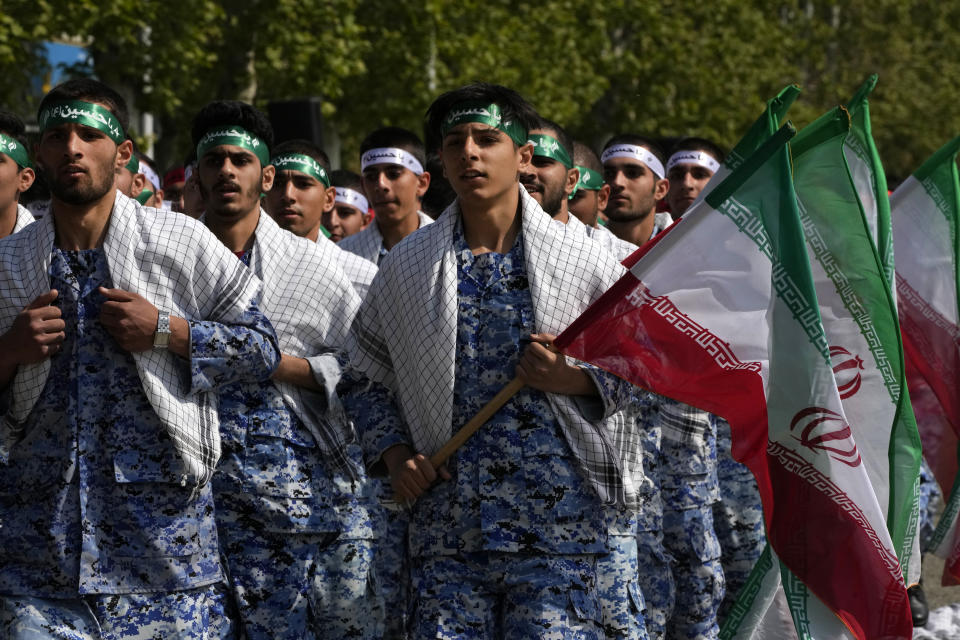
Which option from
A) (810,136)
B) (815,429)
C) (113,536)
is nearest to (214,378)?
(113,536)

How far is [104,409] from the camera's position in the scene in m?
5.51

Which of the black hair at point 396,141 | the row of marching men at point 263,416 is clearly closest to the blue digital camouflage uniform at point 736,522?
the black hair at point 396,141

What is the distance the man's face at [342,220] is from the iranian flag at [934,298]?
170 inches

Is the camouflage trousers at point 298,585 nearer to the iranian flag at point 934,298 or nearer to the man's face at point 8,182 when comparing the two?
the man's face at point 8,182

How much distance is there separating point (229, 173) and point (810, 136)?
239cm

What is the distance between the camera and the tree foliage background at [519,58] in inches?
757

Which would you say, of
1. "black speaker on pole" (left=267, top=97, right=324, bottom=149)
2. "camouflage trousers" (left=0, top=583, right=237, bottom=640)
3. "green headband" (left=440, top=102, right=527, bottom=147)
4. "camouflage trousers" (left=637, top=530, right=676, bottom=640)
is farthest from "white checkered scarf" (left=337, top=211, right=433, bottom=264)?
"black speaker on pole" (left=267, top=97, right=324, bottom=149)

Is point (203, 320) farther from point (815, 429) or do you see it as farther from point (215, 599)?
point (815, 429)

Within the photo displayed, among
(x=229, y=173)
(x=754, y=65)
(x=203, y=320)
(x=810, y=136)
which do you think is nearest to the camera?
(x=203, y=320)

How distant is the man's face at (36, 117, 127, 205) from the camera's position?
5656mm

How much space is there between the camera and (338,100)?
24.7 meters

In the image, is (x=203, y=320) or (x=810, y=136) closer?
(x=203, y=320)

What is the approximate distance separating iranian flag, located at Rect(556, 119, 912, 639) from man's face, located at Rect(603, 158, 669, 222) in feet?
11.3

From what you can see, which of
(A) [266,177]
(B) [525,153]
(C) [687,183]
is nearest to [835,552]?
(B) [525,153]
